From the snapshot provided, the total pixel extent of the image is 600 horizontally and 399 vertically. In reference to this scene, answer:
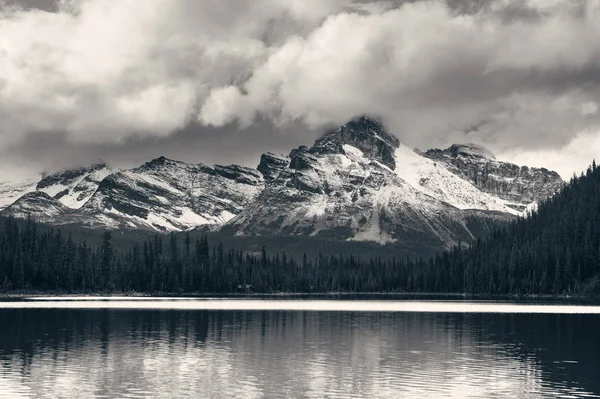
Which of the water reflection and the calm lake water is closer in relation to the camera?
the calm lake water

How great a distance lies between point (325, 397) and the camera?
65.0m

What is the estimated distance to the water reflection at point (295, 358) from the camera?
6931 cm

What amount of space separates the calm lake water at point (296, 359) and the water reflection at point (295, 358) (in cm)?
12

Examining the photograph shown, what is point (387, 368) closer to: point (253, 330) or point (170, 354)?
point (170, 354)

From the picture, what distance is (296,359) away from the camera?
88688 millimetres

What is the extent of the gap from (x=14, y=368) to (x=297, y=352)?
1166 inches

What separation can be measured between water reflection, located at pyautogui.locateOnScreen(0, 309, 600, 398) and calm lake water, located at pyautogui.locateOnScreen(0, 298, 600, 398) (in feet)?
0.41

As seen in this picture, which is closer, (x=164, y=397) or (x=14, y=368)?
(x=164, y=397)

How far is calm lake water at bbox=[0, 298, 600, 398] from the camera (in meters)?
69.1

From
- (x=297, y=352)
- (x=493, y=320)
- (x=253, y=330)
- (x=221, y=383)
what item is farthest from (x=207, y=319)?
(x=221, y=383)

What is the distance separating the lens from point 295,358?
8962 cm

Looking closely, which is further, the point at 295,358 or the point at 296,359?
the point at 295,358

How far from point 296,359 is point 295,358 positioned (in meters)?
0.95

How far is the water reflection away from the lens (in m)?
69.3
